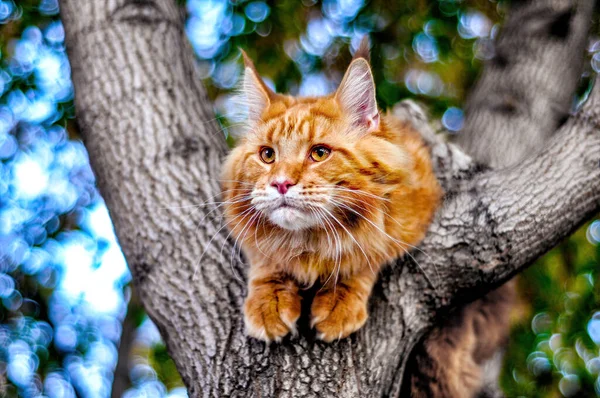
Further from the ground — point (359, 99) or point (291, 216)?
point (359, 99)

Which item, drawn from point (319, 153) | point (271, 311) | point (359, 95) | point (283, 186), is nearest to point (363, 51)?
point (359, 95)

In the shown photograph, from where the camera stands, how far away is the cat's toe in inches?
87.2

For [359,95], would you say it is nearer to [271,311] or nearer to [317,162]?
[317,162]

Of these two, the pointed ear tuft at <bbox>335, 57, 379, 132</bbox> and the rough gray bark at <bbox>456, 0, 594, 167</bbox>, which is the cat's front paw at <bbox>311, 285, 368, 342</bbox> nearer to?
the pointed ear tuft at <bbox>335, 57, 379, 132</bbox>

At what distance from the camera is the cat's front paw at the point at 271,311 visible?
222cm

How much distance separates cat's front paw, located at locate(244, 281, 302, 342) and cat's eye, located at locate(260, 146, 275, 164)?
511 millimetres

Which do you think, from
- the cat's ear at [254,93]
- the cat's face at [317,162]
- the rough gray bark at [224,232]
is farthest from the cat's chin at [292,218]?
the cat's ear at [254,93]

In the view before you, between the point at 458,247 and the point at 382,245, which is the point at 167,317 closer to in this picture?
the point at 382,245

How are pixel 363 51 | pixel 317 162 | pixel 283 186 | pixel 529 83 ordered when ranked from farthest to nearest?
pixel 529 83 < pixel 363 51 < pixel 317 162 < pixel 283 186

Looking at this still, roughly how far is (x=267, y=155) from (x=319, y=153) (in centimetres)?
24

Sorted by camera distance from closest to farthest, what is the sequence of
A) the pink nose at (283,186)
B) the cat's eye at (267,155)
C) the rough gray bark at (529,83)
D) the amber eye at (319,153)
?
the pink nose at (283,186), the amber eye at (319,153), the cat's eye at (267,155), the rough gray bark at (529,83)

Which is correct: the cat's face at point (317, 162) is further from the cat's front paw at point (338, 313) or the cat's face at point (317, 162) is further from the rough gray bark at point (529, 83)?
the rough gray bark at point (529, 83)

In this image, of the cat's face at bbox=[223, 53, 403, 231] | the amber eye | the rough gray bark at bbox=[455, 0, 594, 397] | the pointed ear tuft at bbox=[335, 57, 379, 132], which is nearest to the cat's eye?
the cat's face at bbox=[223, 53, 403, 231]

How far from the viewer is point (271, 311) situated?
225cm
